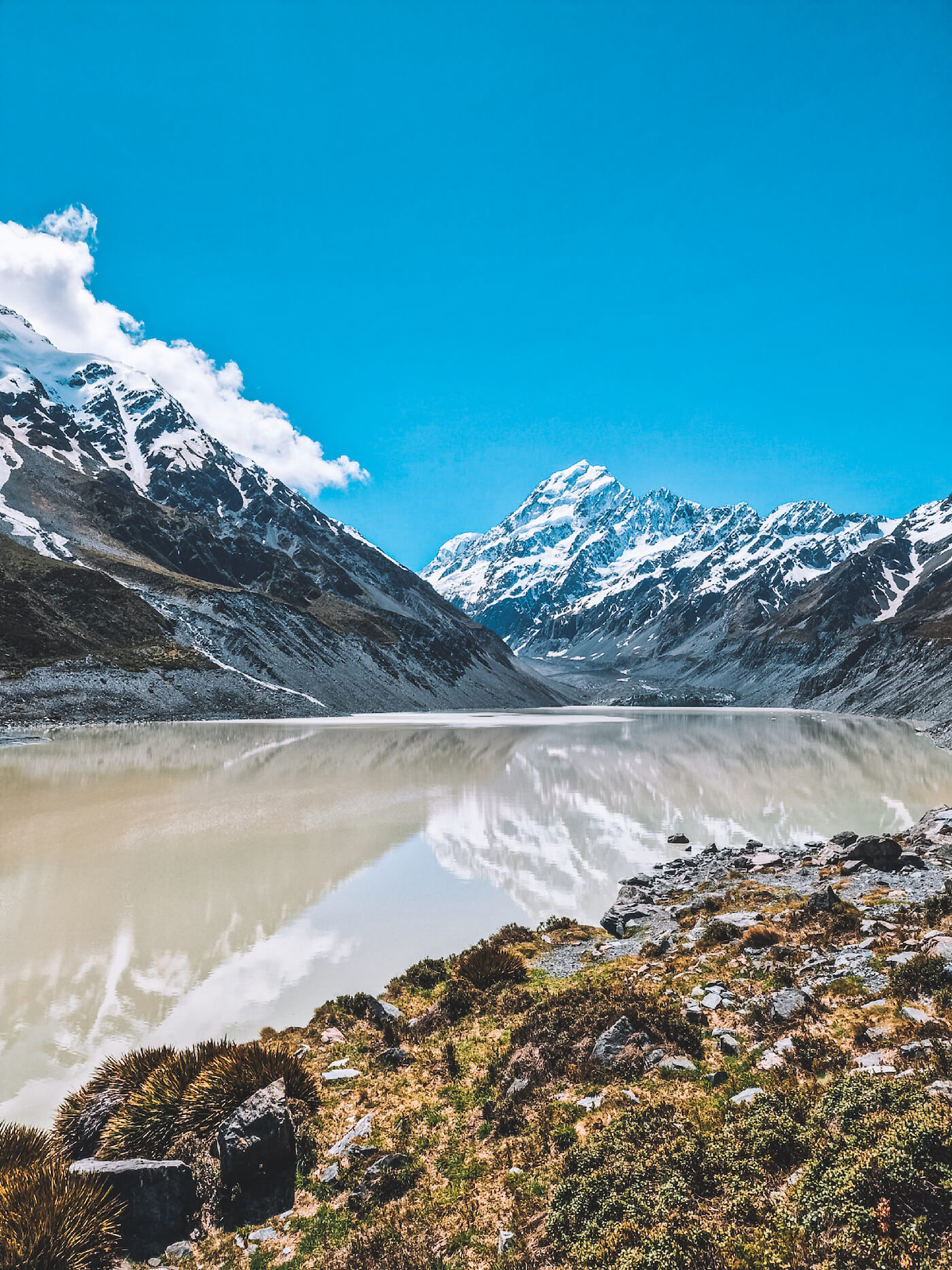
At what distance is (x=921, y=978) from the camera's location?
1105cm

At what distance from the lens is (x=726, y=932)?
54.1 ft

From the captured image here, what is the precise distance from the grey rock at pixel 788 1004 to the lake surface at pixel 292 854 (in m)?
9.84

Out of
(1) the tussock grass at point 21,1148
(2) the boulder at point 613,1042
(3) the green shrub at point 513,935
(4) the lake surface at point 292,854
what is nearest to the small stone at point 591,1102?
(2) the boulder at point 613,1042

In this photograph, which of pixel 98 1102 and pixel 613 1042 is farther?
pixel 613 1042

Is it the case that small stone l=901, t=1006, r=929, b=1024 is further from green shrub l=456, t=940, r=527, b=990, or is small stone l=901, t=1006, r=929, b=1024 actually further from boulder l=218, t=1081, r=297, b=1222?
boulder l=218, t=1081, r=297, b=1222

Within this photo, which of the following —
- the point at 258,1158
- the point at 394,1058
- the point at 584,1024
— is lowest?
the point at 258,1158

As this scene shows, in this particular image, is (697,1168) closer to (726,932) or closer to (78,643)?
(726,932)

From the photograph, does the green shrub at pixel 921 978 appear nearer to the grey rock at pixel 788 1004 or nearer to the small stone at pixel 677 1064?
the grey rock at pixel 788 1004

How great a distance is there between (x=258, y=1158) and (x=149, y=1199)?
4.51 ft

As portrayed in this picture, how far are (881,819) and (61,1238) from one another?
4006 centimetres

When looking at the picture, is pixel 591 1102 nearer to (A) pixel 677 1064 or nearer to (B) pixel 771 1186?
(A) pixel 677 1064

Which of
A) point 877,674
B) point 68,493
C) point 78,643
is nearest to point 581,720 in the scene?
point 877,674

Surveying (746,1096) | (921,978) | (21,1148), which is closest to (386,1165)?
(746,1096)

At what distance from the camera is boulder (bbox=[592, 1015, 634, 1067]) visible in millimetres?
10562
